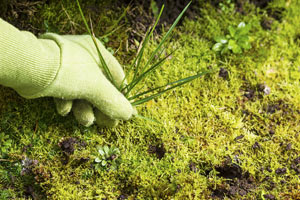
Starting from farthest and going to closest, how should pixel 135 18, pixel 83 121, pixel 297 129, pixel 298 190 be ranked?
pixel 135 18 → pixel 297 129 → pixel 298 190 → pixel 83 121

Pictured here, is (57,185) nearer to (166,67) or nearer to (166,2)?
(166,67)

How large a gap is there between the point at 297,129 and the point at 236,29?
99 centimetres

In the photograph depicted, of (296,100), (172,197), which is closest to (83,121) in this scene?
(172,197)

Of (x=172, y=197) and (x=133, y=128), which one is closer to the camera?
(x=172, y=197)

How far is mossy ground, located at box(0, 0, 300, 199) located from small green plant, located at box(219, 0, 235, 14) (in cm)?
27

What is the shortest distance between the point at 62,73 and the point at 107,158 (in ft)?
2.56

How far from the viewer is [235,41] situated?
2555mm

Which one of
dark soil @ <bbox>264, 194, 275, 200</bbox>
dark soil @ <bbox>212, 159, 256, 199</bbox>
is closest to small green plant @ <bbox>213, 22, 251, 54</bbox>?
dark soil @ <bbox>212, 159, 256, 199</bbox>

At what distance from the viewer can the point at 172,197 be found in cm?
208

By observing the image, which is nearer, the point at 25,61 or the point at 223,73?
the point at 25,61

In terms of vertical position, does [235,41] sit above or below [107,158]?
above

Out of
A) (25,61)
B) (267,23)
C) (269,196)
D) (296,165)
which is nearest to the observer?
(25,61)

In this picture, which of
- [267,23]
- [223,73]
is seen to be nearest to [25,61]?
[223,73]

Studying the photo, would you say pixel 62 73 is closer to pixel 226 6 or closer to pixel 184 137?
pixel 184 137
